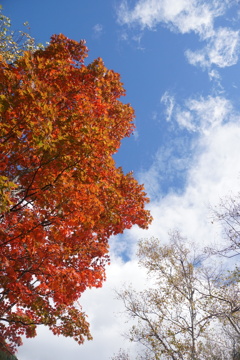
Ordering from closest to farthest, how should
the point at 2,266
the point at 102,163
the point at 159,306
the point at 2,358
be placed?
the point at 102,163 → the point at 2,266 → the point at 2,358 → the point at 159,306

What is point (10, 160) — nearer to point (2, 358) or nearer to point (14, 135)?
point (14, 135)

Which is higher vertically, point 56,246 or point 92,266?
point 92,266

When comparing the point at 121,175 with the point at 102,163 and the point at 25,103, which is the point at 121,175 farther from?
the point at 25,103

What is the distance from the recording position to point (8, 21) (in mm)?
11547

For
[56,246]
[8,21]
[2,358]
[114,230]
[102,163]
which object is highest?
[8,21]

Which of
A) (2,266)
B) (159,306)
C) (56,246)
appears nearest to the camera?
(2,266)

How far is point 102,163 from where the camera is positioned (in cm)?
697

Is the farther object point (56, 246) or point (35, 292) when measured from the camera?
point (35, 292)

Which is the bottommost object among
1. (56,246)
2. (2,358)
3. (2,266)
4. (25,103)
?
(2,358)

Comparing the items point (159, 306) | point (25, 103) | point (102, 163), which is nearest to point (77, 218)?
point (102, 163)

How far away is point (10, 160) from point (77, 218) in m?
2.63

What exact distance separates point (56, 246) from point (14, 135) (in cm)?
430

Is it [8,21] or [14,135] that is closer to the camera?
[14,135]

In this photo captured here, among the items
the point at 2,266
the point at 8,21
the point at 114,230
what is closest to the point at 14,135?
the point at 2,266
